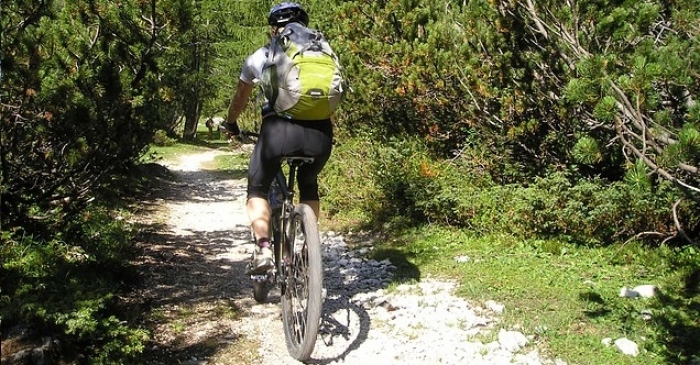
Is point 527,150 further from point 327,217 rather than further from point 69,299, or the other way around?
point 69,299

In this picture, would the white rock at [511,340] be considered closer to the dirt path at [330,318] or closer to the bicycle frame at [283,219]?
the dirt path at [330,318]

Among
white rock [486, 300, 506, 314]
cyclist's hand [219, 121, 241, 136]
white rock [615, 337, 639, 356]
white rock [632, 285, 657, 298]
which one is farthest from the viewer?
white rock [632, 285, 657, 298]

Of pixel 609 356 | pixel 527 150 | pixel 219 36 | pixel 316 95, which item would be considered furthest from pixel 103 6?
pixel 219 36

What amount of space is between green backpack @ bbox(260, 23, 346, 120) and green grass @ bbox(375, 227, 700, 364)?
87.7 inches

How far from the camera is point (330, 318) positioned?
15.0 ft

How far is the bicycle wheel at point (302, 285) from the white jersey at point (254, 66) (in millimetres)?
995

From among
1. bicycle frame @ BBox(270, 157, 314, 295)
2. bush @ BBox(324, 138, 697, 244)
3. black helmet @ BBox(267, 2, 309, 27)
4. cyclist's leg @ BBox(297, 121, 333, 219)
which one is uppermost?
black helmet @ BBox(267, 2, 309, 27)

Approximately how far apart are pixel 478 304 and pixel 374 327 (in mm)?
939

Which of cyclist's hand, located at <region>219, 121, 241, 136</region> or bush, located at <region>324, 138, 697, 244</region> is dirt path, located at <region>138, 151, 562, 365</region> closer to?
bush, located at <region>324, 138, 697, 244</region>

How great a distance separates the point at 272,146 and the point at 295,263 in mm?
884

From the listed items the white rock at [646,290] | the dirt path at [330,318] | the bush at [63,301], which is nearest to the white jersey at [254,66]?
the bush at [63,301]

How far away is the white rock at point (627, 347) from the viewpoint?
3.78 meters

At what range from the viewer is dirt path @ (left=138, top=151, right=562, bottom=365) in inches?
155

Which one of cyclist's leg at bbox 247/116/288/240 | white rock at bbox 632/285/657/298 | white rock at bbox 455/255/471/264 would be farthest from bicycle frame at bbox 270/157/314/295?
white rock at bbox 632/285/657/298
